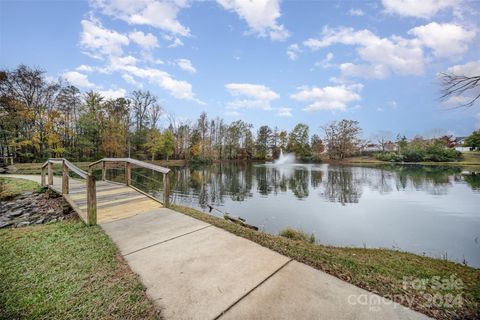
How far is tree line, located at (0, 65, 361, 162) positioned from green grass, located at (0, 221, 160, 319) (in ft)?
80.0

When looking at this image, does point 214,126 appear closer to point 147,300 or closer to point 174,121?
point 174,121

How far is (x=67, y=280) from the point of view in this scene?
93.0 inches

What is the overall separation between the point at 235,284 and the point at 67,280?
6.39 feet

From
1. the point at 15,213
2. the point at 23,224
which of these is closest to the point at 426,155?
the point at 23,224

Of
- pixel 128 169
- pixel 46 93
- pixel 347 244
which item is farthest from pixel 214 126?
pixel 347 244

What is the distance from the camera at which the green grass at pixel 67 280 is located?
1.90m

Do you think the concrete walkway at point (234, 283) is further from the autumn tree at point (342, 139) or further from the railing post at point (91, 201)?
the autumn tree at point (342, 139)

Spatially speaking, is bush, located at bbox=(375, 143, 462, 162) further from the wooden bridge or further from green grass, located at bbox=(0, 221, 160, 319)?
green grass, located at bbox=(0, 221, 160, 319)

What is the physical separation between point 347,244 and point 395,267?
269 cm

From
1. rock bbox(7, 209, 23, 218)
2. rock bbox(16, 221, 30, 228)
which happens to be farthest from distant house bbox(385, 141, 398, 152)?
rock bbox(7, 209, 23, 218)

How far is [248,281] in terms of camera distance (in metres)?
2.37

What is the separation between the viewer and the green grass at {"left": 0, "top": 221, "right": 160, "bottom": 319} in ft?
6.24

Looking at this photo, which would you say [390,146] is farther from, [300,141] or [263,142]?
[263,142]

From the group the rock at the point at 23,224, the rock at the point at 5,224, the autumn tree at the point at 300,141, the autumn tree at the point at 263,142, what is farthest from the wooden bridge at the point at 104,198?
the autumn tree at the point at 300,141
